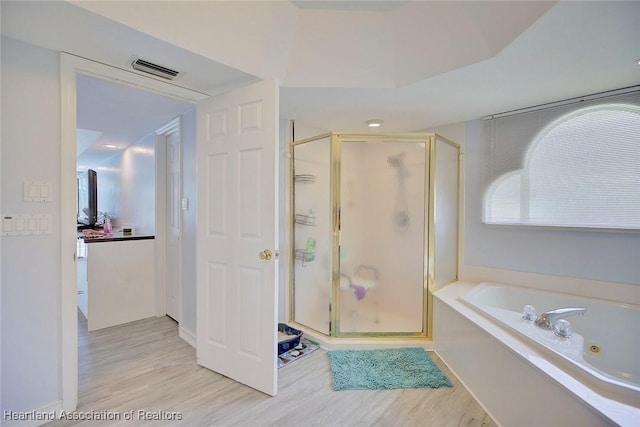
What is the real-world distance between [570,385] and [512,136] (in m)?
2.02

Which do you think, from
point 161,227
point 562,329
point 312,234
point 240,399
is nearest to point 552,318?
point 562,329

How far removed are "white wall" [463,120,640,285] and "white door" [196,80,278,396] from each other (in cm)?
205

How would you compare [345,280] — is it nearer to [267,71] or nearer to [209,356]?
[209,356]

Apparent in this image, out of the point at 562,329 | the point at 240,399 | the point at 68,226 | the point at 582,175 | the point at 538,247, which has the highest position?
the point at 582,175

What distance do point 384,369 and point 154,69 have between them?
257 centimetres

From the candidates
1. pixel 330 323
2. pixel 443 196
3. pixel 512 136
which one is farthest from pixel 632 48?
pixel 330 323

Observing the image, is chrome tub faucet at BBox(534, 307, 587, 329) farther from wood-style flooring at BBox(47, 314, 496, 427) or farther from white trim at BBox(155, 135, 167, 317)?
white trim at BBox(155, 135, 167, 317)

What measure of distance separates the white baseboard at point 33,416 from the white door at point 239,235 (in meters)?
0.79

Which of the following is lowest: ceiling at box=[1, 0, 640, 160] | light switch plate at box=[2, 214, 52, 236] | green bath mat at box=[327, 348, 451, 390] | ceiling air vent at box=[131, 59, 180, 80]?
green bath mat at box=[327, 348, 451, 390]

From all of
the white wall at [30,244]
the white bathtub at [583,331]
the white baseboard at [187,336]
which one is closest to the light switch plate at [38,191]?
the white wall at [30,244]

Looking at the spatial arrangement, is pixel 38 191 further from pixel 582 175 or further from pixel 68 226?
pixel 582 175

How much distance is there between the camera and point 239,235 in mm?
1885

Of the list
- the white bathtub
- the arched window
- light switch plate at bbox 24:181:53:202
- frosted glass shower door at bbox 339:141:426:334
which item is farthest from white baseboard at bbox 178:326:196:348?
the arched window

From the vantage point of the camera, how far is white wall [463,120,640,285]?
201cm
